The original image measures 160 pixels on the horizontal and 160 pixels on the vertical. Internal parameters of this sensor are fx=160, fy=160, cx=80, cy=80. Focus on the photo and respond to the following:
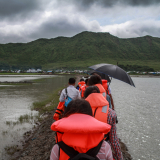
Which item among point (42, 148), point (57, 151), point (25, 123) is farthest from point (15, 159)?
point (57, 151)

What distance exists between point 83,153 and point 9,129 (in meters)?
9.56

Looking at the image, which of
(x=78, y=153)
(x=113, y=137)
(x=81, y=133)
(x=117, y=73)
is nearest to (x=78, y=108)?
(x=81, y=133)

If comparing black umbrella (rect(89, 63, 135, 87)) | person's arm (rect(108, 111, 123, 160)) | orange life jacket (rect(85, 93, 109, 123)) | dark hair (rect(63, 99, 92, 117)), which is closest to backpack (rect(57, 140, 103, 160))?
dark hair (rect(63, 99, 92, 117))

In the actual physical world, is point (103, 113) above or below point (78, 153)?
above

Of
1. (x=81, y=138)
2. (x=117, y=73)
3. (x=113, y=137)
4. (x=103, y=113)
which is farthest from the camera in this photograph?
(x=117, y=73)

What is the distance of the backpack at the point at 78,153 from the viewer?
1773 mm

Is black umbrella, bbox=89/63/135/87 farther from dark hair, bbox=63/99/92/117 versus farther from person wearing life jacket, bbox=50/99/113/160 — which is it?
person wearing life jacket, bbox=50/99/113/160

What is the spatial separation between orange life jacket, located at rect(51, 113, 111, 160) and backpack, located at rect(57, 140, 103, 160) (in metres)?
0.04

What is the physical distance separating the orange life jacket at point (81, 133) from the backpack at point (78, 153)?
0.15 feet

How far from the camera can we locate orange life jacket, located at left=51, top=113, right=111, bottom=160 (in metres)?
1.79

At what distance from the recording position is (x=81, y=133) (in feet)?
6.03

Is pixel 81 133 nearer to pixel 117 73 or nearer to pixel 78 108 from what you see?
pixel 78 108

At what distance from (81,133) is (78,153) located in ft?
0.77

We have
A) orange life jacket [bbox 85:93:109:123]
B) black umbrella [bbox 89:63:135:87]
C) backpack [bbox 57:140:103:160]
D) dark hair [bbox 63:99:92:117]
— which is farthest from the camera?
black umbrella [bbox 89:63:135:87]
